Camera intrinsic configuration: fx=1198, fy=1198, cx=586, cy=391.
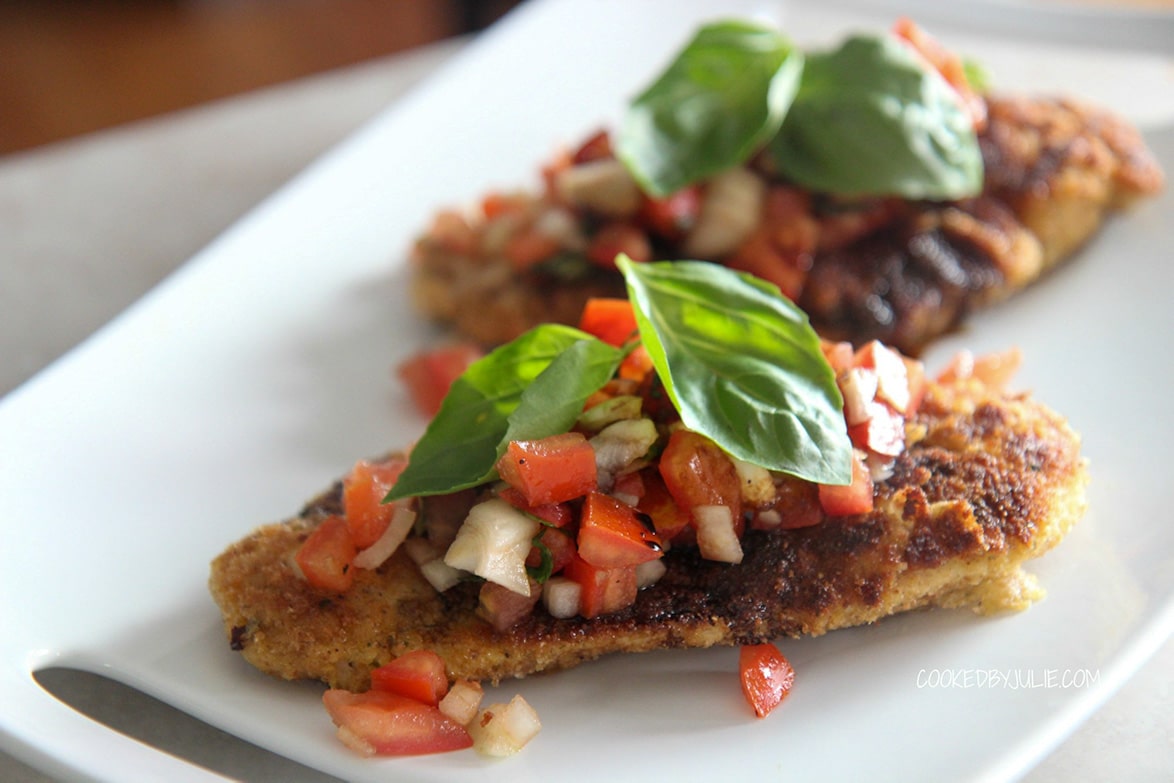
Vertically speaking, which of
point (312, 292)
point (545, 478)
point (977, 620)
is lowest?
point (977, 620)

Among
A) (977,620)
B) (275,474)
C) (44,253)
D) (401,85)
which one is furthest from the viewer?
(401,85)

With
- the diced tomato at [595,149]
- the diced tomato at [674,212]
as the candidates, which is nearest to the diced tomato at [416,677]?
the diced tomato at [674,212]

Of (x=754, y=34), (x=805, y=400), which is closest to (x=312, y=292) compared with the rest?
(x=754, y=34)

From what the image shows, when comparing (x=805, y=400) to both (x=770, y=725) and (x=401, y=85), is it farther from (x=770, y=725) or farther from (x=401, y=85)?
(x=401, y=85)

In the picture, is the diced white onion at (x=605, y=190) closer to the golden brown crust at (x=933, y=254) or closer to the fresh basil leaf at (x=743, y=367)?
the golden brown crust at (x=933, y=254)

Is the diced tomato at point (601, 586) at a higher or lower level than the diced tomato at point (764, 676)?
higher

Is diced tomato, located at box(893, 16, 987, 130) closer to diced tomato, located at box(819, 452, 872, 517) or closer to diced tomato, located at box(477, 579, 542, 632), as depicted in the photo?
diced tomato, located at box(819, 452, 872, 517)

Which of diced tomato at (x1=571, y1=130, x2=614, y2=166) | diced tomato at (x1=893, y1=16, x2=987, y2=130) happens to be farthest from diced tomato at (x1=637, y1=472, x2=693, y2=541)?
diced tomato at (x1=893, y1=16, x2=987, y2=130)
